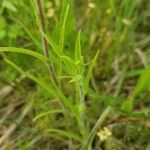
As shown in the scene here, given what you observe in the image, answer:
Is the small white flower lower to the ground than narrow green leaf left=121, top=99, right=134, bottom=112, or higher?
lower

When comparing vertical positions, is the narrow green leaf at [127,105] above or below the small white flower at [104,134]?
above

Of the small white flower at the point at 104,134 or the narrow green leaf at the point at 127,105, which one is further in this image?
the small white flower at the point at 104,134

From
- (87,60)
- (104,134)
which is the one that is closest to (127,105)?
(104,134)

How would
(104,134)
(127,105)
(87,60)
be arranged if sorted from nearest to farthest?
(127,105)
(104,134)
(87,60)

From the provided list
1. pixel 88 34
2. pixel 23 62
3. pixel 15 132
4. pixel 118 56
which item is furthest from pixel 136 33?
pixel 15 132

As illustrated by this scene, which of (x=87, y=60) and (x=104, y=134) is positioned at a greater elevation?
(x=87, y=60)

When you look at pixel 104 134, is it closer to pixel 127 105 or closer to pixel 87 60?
pixel 127 105

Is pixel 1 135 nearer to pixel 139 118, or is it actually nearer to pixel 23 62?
pixel 23 62

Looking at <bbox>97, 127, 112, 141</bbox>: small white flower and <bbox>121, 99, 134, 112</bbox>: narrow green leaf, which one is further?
<bbox>97, 127, 112, 141</bbox>: small white flower

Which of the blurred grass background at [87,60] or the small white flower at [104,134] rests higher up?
the blurred grass background at [87,60]

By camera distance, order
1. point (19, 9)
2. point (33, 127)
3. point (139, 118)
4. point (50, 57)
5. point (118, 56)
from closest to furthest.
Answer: point (50, 57) < point (139, 118) < point (19, 9) < point (33, 127) < point (118, 56)

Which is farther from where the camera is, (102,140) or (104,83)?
(104,83)
